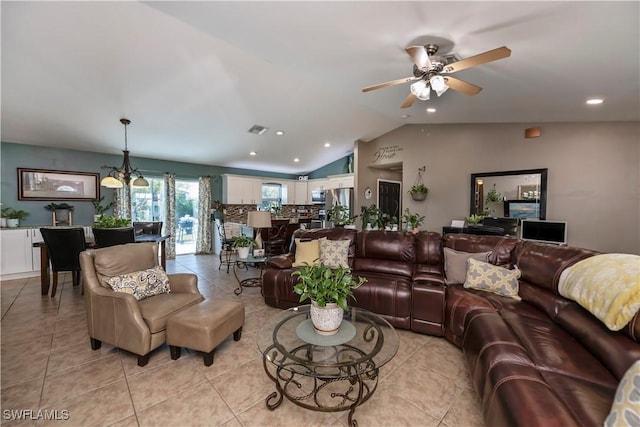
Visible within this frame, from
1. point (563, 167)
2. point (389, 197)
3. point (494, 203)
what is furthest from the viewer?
point (389, 197)

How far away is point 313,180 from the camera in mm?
8414

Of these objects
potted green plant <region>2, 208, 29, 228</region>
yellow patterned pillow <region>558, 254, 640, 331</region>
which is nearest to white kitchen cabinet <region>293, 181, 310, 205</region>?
potted green plant <region>2, 208, 29, 228</region>

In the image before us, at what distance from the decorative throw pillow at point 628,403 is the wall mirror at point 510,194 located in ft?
13.5

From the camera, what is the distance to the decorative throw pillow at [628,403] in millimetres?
923

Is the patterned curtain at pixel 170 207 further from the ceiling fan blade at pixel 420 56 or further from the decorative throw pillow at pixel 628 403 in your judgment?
the decorative throw pillow at pixel 628 403

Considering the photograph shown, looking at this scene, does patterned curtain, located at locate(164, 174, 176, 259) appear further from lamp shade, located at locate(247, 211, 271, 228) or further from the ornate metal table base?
the ornate metal table base

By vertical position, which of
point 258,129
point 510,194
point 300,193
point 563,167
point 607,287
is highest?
point 258,129

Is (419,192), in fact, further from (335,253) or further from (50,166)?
(50,166)

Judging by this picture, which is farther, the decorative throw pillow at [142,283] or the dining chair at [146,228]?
the dining chair at [146,228]

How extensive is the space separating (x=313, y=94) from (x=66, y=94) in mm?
3193

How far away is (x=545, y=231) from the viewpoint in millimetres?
3996

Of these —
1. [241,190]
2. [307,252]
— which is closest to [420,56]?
[307,252]

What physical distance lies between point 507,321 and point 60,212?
280 inches

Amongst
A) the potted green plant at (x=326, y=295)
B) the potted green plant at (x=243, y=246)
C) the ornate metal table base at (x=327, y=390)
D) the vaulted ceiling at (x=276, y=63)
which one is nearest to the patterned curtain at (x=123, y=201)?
the vaulted ceiling at (x=276, y=63)
